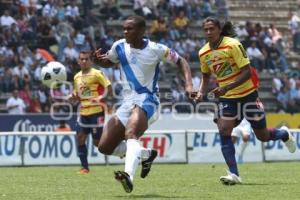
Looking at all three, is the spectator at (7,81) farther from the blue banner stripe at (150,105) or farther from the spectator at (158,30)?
the blue banner stripe at (150,105)

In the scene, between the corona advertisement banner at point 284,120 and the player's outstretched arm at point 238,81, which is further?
the corona advertisement banner at point 284,120

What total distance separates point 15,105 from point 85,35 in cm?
455

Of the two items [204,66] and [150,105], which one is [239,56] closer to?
[204,66]

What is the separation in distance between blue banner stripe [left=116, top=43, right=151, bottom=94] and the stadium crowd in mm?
14348

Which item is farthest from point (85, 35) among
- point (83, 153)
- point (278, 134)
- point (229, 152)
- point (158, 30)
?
point (229, 152)

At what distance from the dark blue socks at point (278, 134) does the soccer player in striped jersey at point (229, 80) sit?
497 mm

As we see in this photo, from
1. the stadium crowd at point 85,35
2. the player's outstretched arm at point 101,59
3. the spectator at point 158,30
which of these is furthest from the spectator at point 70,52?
the player's outstretched arm at point 101,59

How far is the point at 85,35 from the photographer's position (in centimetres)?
2916

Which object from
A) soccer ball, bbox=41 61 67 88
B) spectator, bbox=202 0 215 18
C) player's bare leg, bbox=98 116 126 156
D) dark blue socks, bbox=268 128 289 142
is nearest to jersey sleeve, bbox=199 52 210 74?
dark blue socks, bbox=268 128 289 142

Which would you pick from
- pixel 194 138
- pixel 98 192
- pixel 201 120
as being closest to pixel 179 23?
pixel 201 120

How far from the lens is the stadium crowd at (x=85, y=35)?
26.5m

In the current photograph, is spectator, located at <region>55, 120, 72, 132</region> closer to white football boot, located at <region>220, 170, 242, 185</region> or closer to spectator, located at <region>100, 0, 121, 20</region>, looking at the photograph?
spectator, located at <region>100, 0, 121, 20</region>

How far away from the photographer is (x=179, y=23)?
32062 mm

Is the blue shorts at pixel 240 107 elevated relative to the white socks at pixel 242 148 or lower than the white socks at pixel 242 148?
elevated
